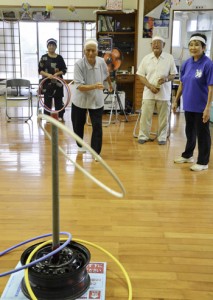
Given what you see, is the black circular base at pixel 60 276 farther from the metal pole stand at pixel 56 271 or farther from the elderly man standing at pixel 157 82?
the elderly man standing at pixel 157 82

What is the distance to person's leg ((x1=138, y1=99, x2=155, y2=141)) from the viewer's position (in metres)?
4.71

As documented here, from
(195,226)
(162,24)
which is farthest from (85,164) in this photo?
(162,24)

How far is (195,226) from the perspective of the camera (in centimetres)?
247

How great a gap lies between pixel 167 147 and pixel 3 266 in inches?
123

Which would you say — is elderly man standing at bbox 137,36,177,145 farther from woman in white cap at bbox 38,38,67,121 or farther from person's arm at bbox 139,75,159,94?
woman in white cap at bbox 38,38,67,121

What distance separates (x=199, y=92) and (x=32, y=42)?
26.7 ft

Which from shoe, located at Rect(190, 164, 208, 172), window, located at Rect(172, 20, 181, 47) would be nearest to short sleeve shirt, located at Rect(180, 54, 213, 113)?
shoe, located at Rect(190, 164, 208, 172)

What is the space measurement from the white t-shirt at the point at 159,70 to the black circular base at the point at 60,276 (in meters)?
3.22

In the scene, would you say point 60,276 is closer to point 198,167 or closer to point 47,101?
point 198,167

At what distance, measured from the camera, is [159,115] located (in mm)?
4734

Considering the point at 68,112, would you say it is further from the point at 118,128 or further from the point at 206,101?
the point at 206,101

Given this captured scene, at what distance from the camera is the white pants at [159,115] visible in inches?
184

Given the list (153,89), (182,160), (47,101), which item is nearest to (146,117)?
(153,89)

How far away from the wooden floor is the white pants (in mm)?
366
